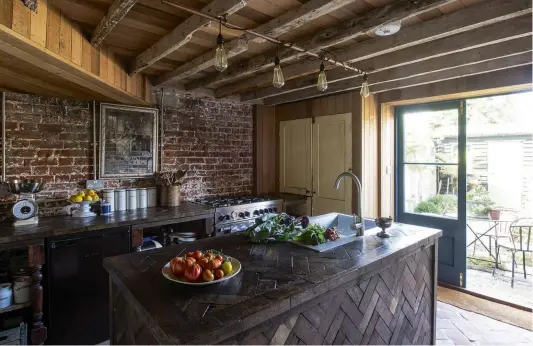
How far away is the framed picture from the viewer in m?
3.33

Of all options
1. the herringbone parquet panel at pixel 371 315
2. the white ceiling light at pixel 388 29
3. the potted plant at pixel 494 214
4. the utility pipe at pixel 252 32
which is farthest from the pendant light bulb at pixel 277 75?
the potted plant at pixel 494 214

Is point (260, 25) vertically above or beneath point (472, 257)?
above

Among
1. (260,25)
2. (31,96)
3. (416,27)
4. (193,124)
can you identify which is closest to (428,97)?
(416,27)

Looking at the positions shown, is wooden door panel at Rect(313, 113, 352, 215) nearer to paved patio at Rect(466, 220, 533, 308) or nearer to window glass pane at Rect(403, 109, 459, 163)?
window glass pane at Rect(403, 109, 459, 163)

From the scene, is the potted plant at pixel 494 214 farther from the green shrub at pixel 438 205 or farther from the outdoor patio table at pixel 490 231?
the green shrub at pixel 438 205

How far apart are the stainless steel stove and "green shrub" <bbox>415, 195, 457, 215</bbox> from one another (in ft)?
6.03

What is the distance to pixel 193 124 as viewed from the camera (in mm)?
4098

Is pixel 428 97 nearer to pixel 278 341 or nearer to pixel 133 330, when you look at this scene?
pixel 278 341

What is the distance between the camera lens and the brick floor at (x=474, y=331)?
2730mm

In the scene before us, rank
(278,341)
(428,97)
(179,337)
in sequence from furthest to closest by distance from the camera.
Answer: (428,97) < (278,341) < (179,337)

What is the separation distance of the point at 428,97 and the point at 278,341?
3320 mm

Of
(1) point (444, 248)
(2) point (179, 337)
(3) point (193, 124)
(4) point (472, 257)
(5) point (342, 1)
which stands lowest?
(4) point (472, 257)

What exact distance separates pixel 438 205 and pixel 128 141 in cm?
379

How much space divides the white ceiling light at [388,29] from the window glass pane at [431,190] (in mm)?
2293
